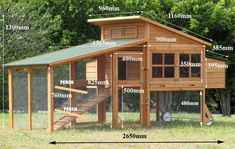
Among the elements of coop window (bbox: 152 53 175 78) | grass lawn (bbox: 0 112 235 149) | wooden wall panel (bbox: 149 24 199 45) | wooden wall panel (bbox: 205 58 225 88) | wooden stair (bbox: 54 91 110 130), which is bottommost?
grass lawn (bbox: 0 112 235 149)

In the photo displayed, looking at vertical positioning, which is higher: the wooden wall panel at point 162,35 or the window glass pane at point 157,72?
the wooden wall panel at point 162,35

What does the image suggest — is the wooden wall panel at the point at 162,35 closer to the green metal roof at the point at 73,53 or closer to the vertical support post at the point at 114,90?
the green metal roof at the point at 73,53

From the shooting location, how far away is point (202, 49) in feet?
78.6

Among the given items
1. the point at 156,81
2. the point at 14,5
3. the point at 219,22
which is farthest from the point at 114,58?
the point at 14,5

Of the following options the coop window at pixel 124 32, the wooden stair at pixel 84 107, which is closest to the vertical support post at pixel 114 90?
the wooden stair at pixel 84 107

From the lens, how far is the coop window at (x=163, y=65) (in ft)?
76.1

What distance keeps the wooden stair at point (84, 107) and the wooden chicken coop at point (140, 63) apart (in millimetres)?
11

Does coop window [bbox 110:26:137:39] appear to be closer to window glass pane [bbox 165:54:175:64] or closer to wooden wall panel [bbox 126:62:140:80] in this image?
wooden wall panel [bbox 126:62:140:80]

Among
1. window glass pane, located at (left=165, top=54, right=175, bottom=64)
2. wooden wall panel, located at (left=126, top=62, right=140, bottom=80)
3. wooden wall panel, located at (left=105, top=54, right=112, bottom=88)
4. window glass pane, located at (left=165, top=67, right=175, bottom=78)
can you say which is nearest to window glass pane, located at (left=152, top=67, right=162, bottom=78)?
window glass pane, located at (left=165, top=67, right=175, bottom=78)

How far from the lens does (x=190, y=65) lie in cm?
2359

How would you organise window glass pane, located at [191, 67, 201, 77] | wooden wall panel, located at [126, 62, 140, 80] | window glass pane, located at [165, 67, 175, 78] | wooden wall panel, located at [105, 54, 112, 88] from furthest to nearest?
window glass pane, located at [191, 67, 201, 77] < window glass pane, located at [165, 67, 175, 78] < wooden wall panel, located at [126, 62, 140, 80] < wooden wall panel, located at [105, 54, 112, 88]

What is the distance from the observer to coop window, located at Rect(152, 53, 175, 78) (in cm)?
2319

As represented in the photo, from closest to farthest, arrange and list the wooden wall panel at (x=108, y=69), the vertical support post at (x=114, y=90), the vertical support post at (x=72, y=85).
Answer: the vertical support post at (x=114, y=90), the vertical support post at (x=72, y=85), the wooden wall panel at (x=108, y=69)

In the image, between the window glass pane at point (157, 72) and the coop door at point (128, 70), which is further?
the window glass pane at point (157, 72)
